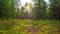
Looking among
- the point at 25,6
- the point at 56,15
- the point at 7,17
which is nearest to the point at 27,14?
the point at 25,6

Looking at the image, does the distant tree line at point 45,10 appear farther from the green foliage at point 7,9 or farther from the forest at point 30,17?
the green foliage at point 7,9

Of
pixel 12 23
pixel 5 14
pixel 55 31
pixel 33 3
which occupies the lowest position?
pixel 55 31

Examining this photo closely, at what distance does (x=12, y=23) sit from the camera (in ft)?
9.72

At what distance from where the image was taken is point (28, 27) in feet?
9.70

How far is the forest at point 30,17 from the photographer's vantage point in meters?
2.95


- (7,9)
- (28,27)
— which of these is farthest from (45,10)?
(7,9)

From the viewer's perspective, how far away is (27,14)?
9.83ft

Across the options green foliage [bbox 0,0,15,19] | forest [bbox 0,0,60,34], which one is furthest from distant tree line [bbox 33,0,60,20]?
green foliage [bbox 0,0,15,19]

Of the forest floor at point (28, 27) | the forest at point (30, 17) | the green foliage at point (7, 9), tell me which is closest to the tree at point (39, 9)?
the forest at point (30, 17)

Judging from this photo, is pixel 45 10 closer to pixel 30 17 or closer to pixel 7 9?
pixel 30 17

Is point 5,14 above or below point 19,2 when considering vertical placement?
below

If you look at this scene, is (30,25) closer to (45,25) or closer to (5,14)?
(45,25)

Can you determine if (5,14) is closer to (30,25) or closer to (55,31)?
(30,25)

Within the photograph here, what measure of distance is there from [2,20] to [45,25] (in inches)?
34.4
